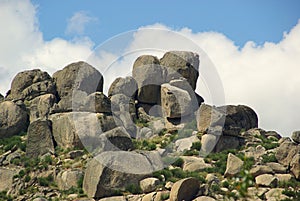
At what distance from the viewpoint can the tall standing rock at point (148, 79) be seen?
56625mm

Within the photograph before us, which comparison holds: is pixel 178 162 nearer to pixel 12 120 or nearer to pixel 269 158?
pixel 269 158

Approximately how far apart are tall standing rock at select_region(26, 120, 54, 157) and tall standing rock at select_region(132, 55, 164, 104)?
375 inches

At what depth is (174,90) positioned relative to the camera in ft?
179

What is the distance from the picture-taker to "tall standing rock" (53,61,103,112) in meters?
54.7

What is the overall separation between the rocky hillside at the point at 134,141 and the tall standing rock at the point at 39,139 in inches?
3.0

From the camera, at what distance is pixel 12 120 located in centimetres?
5531

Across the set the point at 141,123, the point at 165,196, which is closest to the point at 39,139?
the point at 141,123

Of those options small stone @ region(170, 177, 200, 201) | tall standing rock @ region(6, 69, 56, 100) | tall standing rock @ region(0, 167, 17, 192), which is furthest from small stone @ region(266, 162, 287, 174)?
tall standing rock @ region(6, 69, 56, 100)

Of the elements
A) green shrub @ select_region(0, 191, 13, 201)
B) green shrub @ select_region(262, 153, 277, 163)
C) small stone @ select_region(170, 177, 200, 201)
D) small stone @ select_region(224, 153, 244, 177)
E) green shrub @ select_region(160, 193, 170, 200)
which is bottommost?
green shrub @ select_region(0, 191, 13, 201)

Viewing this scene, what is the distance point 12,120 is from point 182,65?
1532cm

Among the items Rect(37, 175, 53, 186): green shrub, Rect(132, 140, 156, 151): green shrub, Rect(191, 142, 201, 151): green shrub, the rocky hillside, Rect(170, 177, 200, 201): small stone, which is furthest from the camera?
Rect(132, 140, 156, 151): green shrub

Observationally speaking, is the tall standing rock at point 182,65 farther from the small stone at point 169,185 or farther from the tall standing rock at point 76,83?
the small stone at point 169,185

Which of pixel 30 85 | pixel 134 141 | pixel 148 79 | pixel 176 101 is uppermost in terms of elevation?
pixel 148 79

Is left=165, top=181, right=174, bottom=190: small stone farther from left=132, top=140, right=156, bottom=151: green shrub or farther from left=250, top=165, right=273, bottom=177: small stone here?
left=132, top=140, right=156, bottom=151: green shrub
